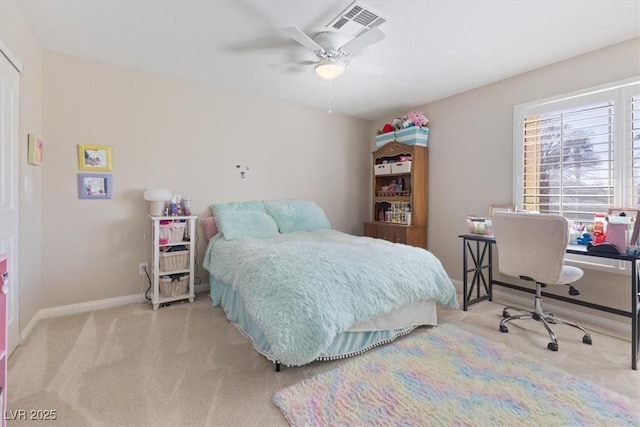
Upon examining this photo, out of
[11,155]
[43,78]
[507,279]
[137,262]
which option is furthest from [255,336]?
[43,78]

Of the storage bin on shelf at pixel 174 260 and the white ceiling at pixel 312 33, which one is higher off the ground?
the white ceiling at pixel 312 33

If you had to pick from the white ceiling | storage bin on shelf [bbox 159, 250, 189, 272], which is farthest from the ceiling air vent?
storage bin on shelf [bbox 159, 250, 189, 272]

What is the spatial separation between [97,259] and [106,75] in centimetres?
180

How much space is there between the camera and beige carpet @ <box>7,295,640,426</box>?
1.46 m

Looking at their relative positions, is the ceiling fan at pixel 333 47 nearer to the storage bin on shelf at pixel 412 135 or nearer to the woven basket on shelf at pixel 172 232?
the storage bin on shelf at pixel 412 135

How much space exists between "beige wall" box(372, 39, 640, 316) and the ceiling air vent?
186cm

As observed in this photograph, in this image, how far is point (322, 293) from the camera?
1.71 m

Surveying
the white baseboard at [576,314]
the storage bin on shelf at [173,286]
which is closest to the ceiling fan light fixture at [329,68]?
the storage bin on shelf at [173,286]

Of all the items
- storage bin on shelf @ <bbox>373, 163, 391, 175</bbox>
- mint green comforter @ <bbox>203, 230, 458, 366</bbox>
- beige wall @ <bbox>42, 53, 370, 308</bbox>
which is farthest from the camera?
storage bin on shelf @ <bbox>373, 163, 391, 175</bbox>

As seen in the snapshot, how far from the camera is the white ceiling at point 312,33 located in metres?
1.94

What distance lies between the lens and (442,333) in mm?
2279

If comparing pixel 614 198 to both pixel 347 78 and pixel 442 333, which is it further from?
pixel 347 78

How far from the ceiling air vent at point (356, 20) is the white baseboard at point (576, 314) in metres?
2.96

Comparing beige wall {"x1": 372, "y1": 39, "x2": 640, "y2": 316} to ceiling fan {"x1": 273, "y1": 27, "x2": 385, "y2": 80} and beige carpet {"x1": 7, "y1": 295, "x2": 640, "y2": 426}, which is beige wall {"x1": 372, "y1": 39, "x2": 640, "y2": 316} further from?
ceiling fan {"x1": 273, "y1": 27, "x2": 385, "y2": 80}
